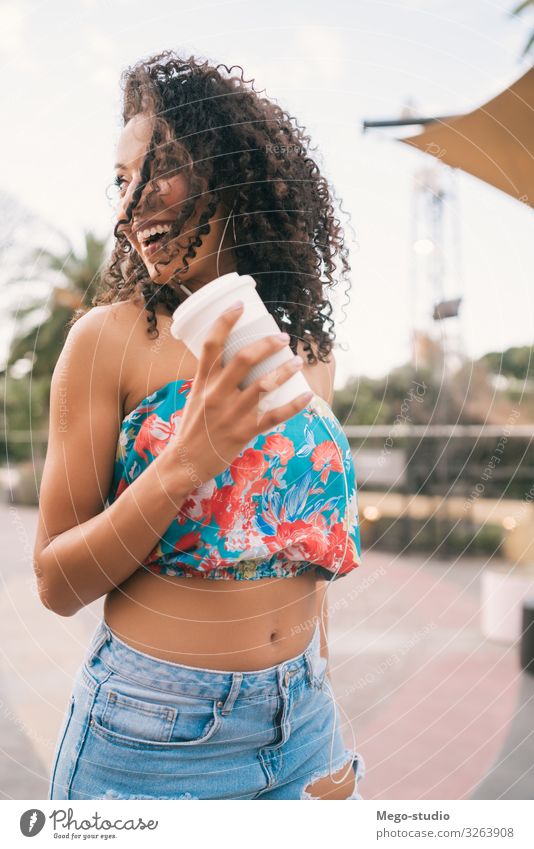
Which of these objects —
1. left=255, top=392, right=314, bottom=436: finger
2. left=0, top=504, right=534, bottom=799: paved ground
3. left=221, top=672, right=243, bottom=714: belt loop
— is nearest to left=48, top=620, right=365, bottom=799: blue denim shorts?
left=221, top=672, right=243, bottom=714: belt loop

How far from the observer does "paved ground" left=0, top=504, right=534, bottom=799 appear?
8.38 feet

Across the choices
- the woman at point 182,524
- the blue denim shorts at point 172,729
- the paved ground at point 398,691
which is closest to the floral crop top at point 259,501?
the woman at point 182,524

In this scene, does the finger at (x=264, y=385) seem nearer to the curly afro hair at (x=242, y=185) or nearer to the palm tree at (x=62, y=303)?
the curly afro hair at (x=242, y=185)

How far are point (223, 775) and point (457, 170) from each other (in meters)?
1.29

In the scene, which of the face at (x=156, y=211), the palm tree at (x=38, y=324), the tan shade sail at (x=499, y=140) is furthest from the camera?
the tan shade sail at (x=499, y=140)

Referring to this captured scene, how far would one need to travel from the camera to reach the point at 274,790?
87 cm

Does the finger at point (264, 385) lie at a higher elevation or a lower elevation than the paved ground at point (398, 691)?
higher

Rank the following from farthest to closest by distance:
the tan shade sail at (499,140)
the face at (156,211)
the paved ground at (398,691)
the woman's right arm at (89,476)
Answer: the paved ground at (398,691) < the tan shade sail at (499,140) < the face at (156,211) < the woman's right arm at (89,476)

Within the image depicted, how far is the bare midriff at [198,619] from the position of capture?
2.61ft

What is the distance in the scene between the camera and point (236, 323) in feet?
2.10

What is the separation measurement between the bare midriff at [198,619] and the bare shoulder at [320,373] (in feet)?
0.83

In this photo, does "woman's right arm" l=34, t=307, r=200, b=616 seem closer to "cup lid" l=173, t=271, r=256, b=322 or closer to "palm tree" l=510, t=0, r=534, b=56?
"cup lid" l=173, t=271, r=256, b=322

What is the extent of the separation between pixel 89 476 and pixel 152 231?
28 centimetres
